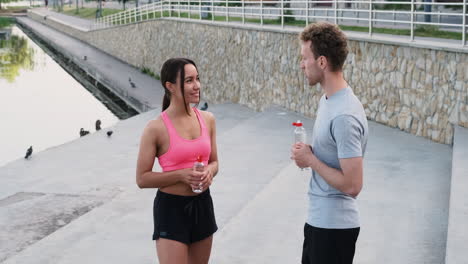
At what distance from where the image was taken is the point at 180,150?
338cm

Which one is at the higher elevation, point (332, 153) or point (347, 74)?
point (332, 153)

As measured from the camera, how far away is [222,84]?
68.2ft

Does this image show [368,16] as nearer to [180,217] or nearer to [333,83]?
[180,217]

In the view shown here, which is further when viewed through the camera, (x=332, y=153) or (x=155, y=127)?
(x=155, y=127)

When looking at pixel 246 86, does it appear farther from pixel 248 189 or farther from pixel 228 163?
pixel 248 189

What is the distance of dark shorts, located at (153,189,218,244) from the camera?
3.41 m

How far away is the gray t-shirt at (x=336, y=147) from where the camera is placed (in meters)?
2.82

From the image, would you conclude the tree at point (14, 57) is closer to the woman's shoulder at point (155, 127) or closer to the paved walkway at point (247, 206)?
the paved walkway at point (247, 206)

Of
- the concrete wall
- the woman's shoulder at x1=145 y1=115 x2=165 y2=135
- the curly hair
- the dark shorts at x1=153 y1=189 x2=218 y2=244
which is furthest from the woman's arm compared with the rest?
the concrete wall

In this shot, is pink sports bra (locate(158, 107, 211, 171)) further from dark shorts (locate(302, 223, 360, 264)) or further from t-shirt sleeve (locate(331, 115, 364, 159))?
t-shirt sleeve (locate(331, 115, 364, 159))

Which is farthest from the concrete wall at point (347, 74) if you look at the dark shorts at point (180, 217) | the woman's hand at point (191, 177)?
the woman's hand at point (191, 177)

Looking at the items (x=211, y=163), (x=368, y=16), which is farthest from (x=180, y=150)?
(x=368, y=16)

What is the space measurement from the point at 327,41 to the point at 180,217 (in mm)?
1148

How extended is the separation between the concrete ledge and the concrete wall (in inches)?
70.0
